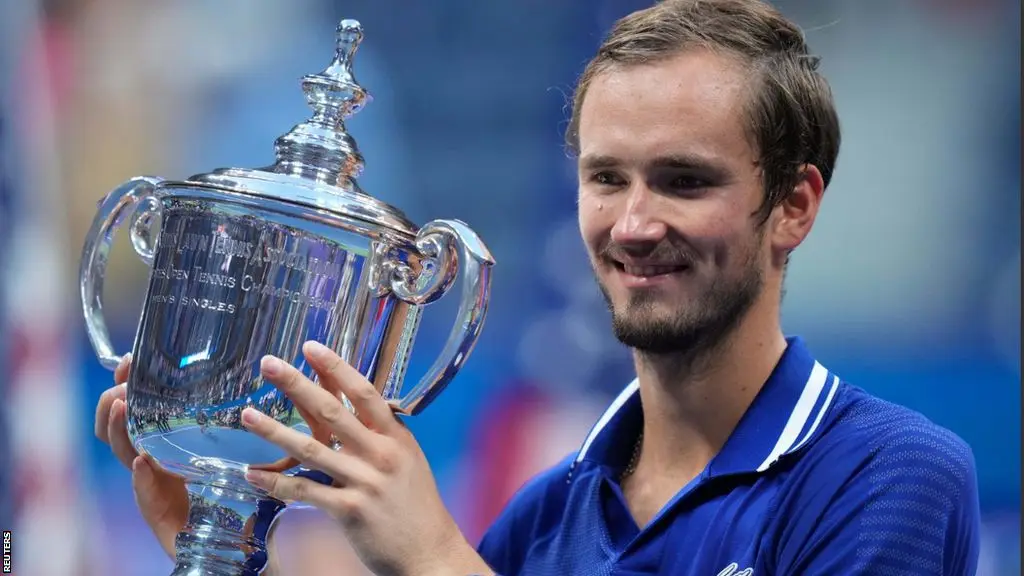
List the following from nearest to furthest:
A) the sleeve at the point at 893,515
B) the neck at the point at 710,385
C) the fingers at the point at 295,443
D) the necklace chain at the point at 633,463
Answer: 1. the fingers at the point at 295,443
2. the sleeve at the point at 893,515
3. the neck at the point at 710,385
4. the necklace chain at the point at 633,463

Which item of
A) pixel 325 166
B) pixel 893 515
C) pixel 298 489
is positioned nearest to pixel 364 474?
pixel 298 489

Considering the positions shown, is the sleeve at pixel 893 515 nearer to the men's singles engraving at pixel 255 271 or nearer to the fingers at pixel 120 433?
the men's singles engraving at pixel 255 271

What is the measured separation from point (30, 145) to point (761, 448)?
7.66 ft

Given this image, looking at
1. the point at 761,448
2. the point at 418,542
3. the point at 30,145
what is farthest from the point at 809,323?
the point at 30,145

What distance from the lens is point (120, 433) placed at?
1387mm

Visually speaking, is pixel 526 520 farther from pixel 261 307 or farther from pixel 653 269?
pixel 261 307

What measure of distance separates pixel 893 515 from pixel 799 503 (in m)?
0.10

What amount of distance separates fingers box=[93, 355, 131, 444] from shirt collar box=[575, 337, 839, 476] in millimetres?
562

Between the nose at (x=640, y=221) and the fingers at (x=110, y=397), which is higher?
the nose at (x=640, y=221)

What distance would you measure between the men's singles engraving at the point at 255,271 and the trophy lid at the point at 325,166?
4cm

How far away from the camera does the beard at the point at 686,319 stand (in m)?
1.36

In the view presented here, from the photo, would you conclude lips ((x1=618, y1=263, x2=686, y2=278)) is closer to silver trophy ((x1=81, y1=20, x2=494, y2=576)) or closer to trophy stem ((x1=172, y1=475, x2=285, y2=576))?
silver trophy ((x1=81, y1=20, x2=494, y2=576))

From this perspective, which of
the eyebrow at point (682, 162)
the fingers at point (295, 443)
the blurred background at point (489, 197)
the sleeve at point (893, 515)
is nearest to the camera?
the fingers at point (295, 443)

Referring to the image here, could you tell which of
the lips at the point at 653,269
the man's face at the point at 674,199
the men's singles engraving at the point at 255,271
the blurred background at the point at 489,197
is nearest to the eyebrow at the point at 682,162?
the man's face at the point at 674,199
